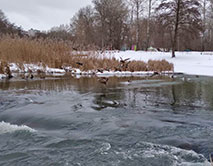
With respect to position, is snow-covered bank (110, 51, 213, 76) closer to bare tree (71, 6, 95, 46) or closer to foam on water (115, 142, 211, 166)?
foam on water (115, 142, 211, 166)

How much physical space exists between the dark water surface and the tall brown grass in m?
6.96

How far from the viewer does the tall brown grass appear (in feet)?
39.3

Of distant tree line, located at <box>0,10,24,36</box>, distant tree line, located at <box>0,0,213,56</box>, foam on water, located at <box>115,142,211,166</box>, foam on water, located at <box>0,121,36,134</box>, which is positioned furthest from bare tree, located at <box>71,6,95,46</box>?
foam on water, located at <box>115,142,211,166</box>

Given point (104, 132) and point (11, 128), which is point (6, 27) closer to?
point (11, 128)

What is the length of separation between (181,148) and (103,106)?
2.42 metres

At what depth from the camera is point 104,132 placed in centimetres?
345

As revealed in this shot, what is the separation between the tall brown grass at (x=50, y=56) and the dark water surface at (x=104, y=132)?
696 centimetres

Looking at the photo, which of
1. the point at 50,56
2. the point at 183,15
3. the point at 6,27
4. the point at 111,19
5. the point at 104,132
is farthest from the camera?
the point at 6,27

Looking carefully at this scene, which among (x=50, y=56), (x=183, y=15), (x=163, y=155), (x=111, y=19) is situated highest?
(x=111, y=19)

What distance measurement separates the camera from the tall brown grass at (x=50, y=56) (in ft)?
39.3

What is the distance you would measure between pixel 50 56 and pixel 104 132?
393 inches

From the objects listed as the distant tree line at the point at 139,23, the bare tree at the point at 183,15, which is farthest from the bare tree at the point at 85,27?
the bare tree at the point at 183,15

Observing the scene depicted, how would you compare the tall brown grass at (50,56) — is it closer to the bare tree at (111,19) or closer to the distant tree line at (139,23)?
the distant tree line at (139,23)

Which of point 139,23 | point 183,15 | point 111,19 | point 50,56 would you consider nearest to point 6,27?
point 111,19
